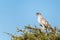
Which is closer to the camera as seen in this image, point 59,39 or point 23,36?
point 59,39

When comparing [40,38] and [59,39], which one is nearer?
[59,39]

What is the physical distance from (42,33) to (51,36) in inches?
26.8

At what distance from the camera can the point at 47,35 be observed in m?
8.55

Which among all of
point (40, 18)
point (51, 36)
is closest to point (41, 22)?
point (40, 18)

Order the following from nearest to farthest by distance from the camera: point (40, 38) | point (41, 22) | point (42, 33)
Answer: point (40, 38) → point (42, 33) → point (41, 22)

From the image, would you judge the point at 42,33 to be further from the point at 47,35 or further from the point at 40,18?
the point at 40,18

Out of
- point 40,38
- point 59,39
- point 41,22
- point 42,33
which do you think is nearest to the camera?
point 59,39

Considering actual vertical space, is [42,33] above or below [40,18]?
below

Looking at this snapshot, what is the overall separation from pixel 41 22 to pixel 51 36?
466 cm

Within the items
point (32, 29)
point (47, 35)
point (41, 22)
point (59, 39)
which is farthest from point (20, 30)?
point (41, 22)

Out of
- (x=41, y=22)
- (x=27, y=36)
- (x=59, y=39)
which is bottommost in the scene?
(x=59, y=39)

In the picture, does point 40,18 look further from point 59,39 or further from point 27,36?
point 59,39

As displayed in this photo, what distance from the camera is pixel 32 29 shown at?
909 cm

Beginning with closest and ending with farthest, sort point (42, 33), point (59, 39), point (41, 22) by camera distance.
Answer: point (59, 39)
point (42, 33)
point (41, 22)
